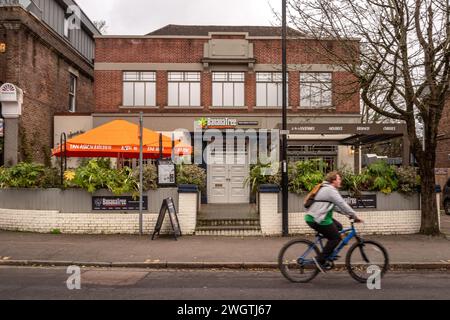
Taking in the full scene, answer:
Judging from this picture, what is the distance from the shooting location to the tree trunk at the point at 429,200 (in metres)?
13.0

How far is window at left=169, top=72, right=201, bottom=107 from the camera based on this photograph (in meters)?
22.1

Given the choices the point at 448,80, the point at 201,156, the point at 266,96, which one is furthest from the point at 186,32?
the point at 448,80

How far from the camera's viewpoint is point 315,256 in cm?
759

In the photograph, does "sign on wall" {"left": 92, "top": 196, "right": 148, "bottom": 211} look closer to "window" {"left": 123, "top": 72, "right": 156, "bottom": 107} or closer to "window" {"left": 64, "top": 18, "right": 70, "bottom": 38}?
"window" {"left": 123, "top": 72, "right": 156, "bottom": 107}

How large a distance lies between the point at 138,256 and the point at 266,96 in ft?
45.4

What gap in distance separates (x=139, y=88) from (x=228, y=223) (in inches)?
432

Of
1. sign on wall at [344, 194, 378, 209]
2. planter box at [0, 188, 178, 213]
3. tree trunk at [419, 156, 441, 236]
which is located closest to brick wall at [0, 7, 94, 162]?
planter box at [0, 188, 178, 213]

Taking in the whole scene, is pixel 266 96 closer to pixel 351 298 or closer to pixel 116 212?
pixel 116 212

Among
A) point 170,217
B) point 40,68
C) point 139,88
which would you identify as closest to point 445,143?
point 139,88

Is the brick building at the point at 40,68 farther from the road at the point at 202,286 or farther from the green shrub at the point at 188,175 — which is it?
the road at the point at 202,286

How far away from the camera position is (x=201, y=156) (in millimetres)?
20953

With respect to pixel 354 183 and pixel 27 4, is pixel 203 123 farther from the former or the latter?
pixel 27 4

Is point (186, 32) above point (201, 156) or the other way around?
above

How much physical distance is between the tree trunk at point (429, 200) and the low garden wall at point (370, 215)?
0.50m
